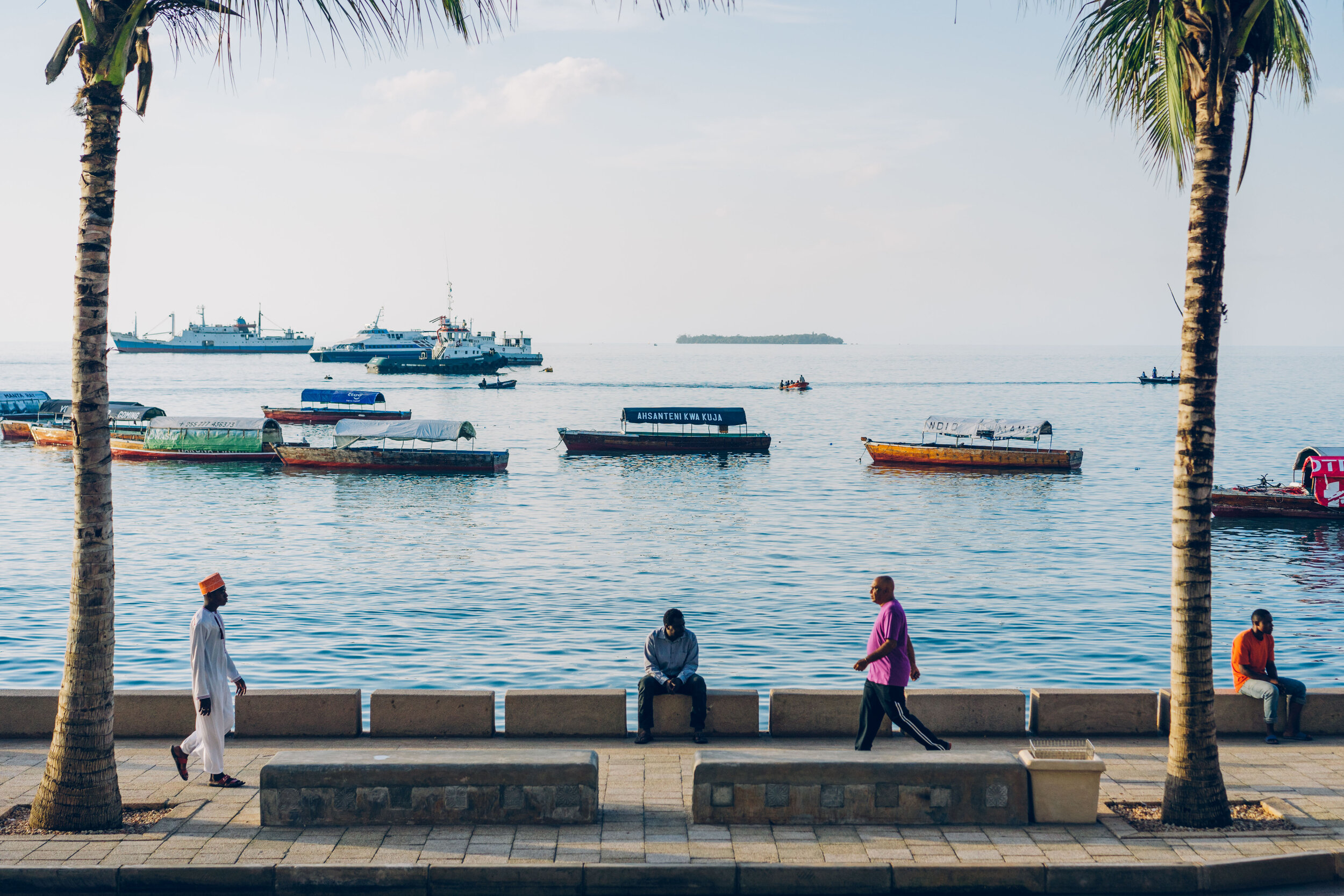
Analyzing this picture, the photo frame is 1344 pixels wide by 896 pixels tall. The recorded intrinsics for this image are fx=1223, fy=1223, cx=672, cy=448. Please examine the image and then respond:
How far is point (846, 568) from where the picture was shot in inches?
1577

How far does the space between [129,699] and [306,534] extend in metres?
37.8

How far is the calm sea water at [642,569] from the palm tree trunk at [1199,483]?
1454 cm

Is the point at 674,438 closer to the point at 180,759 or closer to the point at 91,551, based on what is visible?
the point at 180,759

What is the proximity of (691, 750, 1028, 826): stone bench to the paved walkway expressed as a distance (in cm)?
10

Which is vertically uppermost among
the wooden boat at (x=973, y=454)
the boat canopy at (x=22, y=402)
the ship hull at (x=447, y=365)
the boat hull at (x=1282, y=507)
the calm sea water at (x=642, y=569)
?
the ship hull at (x=447, y=365)

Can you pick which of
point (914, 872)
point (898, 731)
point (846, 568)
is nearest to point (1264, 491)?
point (846, 568)

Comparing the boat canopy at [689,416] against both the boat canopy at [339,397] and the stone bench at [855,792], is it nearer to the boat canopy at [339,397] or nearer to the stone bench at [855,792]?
the boat canopy at [339,397]

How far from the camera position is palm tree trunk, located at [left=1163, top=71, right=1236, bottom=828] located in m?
9.39

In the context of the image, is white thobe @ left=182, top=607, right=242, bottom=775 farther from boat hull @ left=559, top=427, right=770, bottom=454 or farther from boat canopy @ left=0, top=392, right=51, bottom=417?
boat canopy @ left=0, top=392, right=51, bottom=417

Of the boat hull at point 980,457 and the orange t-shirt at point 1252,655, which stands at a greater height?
the orange t-shirt at point 1252,655

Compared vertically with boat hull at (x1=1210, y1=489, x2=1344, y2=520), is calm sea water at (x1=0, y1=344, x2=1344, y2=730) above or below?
below

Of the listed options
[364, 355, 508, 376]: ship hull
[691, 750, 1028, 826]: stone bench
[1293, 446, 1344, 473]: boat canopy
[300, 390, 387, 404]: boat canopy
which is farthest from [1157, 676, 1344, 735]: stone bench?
[364, 355, 508, 376]: ship hull

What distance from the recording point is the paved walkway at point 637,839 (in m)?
8.54

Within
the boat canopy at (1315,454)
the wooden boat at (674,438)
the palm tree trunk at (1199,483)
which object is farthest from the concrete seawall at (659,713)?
the wooden boat at (674,438)
